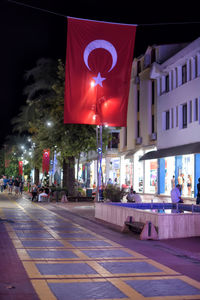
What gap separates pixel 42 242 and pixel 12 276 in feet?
15.5

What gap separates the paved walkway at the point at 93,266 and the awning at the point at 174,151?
1823cm

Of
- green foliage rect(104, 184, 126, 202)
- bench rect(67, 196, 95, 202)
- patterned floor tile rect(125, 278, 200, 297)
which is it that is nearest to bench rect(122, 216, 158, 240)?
patterned floor tile rect(125, 278, 200, 297)

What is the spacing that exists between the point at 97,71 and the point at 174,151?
18.7 meters

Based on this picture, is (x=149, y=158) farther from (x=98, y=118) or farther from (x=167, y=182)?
(x=98, y=118)

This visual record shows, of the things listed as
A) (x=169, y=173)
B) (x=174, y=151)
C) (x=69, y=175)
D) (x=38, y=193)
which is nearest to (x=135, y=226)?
(x=174, y=151)

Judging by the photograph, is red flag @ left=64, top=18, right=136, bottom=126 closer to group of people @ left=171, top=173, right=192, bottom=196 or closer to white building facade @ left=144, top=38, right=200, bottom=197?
white building facade @ left=144, top=38, right=200, bottom=197

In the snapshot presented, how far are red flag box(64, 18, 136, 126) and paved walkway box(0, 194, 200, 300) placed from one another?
18.2 ft

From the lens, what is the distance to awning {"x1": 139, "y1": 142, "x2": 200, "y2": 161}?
33.4 m

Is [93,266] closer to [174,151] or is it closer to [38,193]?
[174,151]

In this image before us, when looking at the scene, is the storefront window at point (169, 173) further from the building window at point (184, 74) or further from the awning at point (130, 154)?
the awning at point (130, 154)

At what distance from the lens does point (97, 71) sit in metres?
19.3

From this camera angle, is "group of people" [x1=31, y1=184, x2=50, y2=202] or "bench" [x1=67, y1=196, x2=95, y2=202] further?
"group of people" [x1=31, y1=184, x2=50, y2=202]

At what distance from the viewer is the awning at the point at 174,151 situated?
33375mm

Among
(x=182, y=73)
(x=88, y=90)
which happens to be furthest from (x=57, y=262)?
(x=182, y=73)
